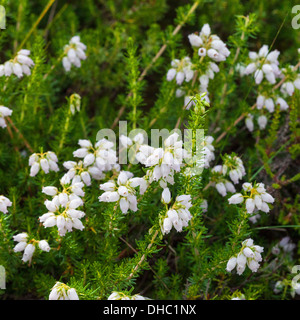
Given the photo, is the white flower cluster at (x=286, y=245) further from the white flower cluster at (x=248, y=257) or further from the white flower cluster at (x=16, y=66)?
the white flower cluster at (x=16, y=66)

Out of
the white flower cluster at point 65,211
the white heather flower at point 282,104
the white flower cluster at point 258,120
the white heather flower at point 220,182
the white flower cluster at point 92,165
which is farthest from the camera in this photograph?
the white flower cluster at point 258,120

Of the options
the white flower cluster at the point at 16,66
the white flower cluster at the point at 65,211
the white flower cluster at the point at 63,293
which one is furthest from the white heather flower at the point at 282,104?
the white flower cluster at the point at 63,293

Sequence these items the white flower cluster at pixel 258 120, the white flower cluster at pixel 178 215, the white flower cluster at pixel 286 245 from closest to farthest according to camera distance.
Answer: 1. the white flower cluster at pixel 178 215
2. the white flower cluster at pixel 286 245
3. the white flower cluster at pixel 258 120

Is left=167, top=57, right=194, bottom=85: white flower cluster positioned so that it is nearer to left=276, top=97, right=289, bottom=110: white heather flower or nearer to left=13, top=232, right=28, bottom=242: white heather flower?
left=276, top=97, right=289, bottom=110: white heather flower

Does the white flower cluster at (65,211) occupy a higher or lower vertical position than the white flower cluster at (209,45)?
lower

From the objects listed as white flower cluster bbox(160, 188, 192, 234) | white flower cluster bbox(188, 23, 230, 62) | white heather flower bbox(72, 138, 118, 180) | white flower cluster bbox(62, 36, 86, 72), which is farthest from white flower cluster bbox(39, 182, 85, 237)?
white flower cluster bbox(62, 36, 86, 72)

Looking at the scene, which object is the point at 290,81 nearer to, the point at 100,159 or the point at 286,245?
the point at 286,245

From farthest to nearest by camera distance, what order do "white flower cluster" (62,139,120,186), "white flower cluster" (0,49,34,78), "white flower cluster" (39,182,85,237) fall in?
"white flower cluster" (0,49,34,78) → "white flower cluster" (62,139,120,186) → "white flower cluster" (39,182,85,237)

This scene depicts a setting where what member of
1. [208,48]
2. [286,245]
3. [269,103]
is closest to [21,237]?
[208,48]
